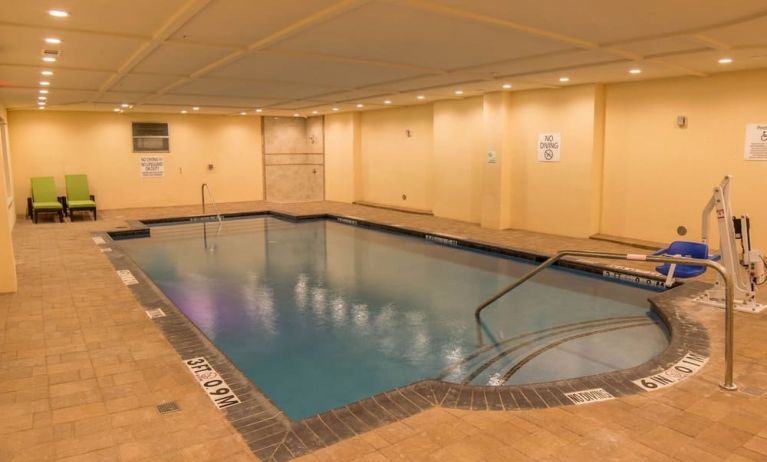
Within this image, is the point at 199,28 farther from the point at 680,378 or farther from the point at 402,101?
the point at 402,101

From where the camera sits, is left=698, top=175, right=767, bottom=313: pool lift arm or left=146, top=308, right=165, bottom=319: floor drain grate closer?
left=698, top=175, right=767, bottom=313: pool lift arm

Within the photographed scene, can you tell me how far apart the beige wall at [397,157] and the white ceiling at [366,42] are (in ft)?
13.5

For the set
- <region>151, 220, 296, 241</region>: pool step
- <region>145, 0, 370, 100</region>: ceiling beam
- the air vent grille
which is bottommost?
<region>151, 220, 296, 241</region>: pool step

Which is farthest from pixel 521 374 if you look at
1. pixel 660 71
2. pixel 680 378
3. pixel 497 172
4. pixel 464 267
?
pixel 497 172

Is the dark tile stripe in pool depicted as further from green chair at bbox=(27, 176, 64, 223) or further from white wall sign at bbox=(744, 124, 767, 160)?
green chair at bbox=(27, 176, 64, 223)

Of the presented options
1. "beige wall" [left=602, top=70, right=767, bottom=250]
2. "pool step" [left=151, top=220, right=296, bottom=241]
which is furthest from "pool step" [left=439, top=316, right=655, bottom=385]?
"pool step" [left=151, top=220, right=296, bottom=241]

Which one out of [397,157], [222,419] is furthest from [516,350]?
[397,157]

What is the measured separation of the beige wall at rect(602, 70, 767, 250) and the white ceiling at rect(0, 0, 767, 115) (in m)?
0.60

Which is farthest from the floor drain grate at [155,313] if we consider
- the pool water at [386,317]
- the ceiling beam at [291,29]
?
the ceiling beam at [291,29]

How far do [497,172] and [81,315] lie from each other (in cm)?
753

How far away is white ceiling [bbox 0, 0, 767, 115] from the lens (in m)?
3.80

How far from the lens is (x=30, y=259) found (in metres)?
7.66

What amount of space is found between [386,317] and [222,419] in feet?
9.65

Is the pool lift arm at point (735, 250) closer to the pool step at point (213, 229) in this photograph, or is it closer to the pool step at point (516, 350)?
the pool step at point (516, 350)
